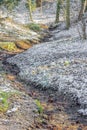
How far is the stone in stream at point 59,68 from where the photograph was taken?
18.3 m

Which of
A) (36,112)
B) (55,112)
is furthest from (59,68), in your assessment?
(36,112)

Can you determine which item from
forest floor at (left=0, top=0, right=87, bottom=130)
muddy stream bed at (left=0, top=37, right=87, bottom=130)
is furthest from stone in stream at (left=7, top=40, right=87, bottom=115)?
forest floor at (left=0, top=0, right=87, bottom=130)

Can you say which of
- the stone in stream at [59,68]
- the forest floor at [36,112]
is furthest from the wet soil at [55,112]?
the stone in stream at [59,68]

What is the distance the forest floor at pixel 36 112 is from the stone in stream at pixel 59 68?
57 centimetres

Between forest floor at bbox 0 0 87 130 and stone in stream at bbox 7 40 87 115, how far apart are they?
569 mm

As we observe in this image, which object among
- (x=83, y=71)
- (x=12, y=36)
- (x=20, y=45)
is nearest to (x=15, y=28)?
(x=12, y=36)

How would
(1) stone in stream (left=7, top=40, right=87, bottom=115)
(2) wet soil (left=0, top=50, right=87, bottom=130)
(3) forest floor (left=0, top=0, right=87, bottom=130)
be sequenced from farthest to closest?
(1) stone in stream (left=7, top=40, right=87, bottom=115) < (2) wet soil (left=0, top=50, right=87, bottom=130) < (3) forest floor (left=0, top=0, right=87, bottom=130)

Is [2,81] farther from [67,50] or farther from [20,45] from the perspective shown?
[20,45]

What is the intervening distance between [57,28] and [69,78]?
28.7 meters

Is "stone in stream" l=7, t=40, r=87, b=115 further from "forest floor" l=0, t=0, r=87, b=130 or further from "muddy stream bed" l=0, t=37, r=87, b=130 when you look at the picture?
"forest floor" l=0, t=0, r=87, b=130

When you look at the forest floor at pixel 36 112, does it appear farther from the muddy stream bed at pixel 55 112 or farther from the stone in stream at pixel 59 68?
the stone in stream at pixel 59 68

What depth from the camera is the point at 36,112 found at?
50.2 feet

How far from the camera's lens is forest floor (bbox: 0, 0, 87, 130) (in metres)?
14.0

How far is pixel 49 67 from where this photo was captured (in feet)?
74.8
